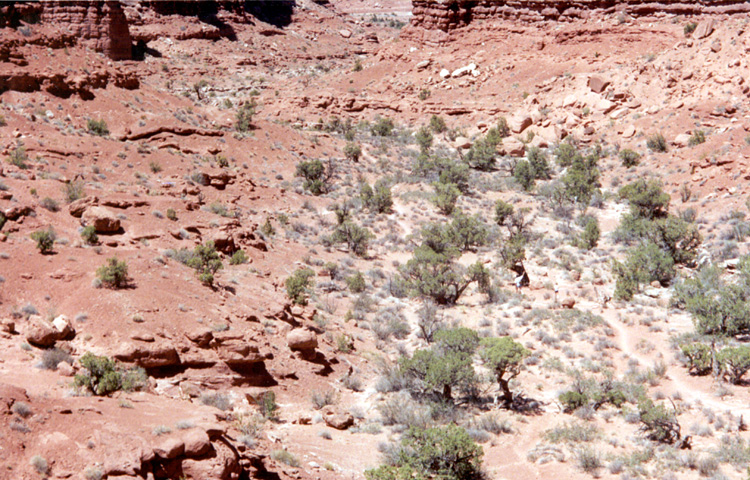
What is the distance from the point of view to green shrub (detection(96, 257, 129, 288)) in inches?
457

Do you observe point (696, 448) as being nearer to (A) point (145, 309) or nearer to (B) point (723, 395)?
(B) point (723, 395)

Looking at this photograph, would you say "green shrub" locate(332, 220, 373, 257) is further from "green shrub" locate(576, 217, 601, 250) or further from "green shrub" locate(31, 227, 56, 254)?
"green shrub" locate(31, 227, 56, 254)

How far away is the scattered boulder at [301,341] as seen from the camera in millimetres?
12320

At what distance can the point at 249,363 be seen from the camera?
1119 centimetres

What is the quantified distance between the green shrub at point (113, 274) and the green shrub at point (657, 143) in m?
23.2

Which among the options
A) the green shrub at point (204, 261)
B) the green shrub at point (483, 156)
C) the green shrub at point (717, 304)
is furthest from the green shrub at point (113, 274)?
the green shrub at point (483, 156)

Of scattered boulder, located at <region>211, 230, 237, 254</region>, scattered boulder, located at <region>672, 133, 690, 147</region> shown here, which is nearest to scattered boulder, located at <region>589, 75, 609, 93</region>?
scattered boulder, located at <region>672, 133, 690, 147</region>

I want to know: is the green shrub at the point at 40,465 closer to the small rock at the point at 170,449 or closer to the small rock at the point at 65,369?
the small rock at the point at 170,449

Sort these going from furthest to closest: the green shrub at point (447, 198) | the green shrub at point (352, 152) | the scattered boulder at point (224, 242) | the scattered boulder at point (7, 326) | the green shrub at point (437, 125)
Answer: the green shrub at point (437, 125)
the green shrub at point (352, 152)
the green shrub at point (447, 198)
the scattered boulder at point (224, 242)
the scattered boulder at point (7, 326)

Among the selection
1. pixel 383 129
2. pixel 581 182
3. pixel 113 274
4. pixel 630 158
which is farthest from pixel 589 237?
pixel 383 129

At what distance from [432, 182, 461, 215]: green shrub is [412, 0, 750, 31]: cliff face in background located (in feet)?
66.4

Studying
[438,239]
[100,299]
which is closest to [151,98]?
[438,239]

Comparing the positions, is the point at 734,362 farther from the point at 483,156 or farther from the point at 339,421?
the point at 483,156

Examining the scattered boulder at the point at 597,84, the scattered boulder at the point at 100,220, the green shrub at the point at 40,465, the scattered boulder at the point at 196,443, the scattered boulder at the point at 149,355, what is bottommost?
the scattered boulder at the point at 100,220
